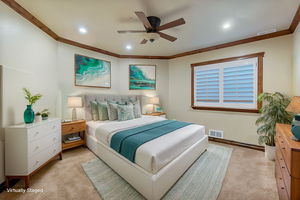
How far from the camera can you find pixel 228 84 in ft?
11.0

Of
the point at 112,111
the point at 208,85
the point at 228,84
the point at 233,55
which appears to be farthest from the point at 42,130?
the point at 233,55

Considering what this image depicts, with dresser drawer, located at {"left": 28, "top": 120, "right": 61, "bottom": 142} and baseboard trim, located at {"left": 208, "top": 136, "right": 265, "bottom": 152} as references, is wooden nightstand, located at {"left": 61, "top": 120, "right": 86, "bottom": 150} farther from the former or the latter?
baseboard trim, located at {"left": 208, "top": 136, "right": 265, "bottom": 152}

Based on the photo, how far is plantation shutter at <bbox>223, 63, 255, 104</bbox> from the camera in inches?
121

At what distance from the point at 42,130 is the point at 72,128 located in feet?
2.78

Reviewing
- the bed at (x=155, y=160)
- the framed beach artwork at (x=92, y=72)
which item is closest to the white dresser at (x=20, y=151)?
the bed at (x=155, y=160)

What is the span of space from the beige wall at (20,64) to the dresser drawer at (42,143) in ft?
A: 1.16

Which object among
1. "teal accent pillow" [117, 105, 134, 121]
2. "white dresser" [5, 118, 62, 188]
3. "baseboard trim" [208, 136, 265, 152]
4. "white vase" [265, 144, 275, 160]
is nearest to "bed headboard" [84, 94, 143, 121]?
"teal accent pillow" [117, 105, 134, 121]

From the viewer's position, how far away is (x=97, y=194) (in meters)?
1.65

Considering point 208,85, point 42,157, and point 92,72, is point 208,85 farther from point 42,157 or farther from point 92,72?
point 42,157

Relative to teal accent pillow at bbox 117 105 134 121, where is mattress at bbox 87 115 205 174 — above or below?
below

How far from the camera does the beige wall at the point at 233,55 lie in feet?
8.91

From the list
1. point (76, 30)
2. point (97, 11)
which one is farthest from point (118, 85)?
point (97, 11)

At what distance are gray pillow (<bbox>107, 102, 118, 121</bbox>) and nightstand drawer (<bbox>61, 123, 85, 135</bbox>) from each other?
25.3 inches

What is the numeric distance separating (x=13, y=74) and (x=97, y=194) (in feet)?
7.04
